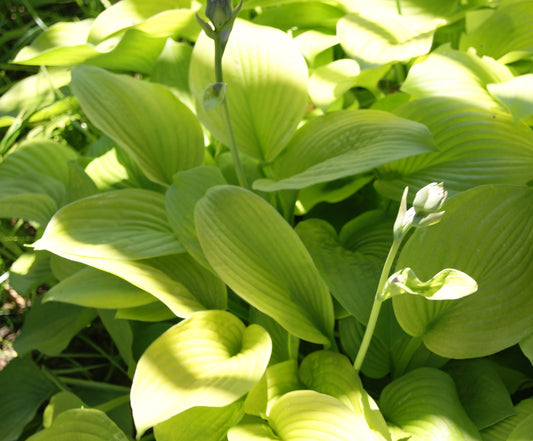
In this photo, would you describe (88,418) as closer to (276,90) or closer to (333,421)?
(333,421)

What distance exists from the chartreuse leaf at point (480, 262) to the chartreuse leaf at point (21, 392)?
2.51 feet

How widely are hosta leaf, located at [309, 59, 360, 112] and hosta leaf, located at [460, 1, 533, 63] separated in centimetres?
29

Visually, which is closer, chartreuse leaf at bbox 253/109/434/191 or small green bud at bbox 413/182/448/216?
small green bud at bbox 413/182/448/216

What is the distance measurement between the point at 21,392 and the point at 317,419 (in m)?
0.71

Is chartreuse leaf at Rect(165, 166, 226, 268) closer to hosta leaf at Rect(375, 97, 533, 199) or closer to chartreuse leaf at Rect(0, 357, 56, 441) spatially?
hosta leaf at Rect(375, 97, 533, 199)

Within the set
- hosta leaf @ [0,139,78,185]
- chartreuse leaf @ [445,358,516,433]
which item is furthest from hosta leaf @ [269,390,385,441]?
hosta leaf @ [0,139,78,185]

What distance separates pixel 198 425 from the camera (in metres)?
0.84

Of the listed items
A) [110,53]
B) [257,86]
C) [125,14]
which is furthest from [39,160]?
[257,86]

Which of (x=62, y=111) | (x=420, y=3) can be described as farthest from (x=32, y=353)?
(x=420, y=3)

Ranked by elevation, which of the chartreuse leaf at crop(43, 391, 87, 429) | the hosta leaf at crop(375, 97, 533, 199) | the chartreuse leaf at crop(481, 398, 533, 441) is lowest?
the chartreuse leaf at crop(481, 398, 533, 441)

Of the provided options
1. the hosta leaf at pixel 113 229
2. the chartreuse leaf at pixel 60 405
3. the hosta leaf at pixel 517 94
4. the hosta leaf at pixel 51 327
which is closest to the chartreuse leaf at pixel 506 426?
the hosta leaf at pixel 517 94

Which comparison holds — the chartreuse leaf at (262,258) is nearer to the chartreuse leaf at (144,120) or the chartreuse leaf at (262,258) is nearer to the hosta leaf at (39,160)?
the chartreuse leaf at (144,120)

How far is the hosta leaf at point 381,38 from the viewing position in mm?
1116

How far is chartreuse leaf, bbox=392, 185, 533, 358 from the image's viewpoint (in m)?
0.85
